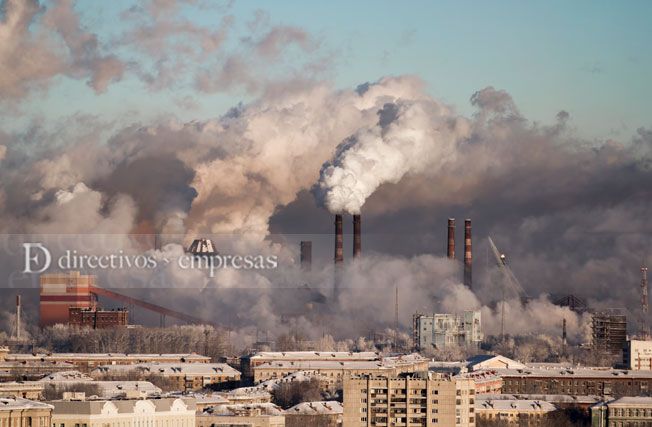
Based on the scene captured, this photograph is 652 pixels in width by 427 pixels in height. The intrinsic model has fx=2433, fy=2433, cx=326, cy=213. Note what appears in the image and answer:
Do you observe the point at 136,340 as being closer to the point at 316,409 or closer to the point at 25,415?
the point at 316,409

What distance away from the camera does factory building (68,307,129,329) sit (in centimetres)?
Result: 14600

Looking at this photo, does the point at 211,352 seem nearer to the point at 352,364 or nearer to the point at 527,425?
the point at 352,364

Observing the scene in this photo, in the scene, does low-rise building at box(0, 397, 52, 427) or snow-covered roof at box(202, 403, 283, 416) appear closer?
low-rise building at box(0, 397, 52, 427)

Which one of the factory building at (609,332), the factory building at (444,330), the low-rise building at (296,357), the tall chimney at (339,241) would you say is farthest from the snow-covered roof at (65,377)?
the factory building at (609,332)

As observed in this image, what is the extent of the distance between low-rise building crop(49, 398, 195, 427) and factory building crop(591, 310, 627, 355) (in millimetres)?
66040

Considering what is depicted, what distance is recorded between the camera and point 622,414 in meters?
96.4

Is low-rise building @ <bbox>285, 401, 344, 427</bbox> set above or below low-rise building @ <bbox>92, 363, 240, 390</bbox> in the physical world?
below

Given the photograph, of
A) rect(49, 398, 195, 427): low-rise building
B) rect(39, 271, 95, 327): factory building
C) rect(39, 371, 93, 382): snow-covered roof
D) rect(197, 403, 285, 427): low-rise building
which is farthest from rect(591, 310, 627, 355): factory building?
rect(49, 398, 195, 427): low-rise building

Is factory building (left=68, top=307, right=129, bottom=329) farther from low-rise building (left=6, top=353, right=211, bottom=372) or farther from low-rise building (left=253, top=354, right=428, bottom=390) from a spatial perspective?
low-rise building (left=253, top=354, right=428, bottom=390)

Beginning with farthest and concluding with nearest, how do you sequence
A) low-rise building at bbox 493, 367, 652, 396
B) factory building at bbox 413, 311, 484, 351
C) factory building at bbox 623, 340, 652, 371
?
factory building at bbox 413, 311, 484, 351 → factory building at bbox 623, 340, 652, 371 → low-rise building at bbox 493, 367, 652, 396

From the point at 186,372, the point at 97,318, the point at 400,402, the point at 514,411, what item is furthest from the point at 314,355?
the point at 400,402

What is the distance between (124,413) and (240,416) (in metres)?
8.63

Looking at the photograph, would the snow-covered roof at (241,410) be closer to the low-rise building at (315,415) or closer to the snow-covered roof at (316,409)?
the low-rise building at (315,415)

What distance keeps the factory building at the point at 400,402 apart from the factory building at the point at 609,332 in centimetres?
7054
